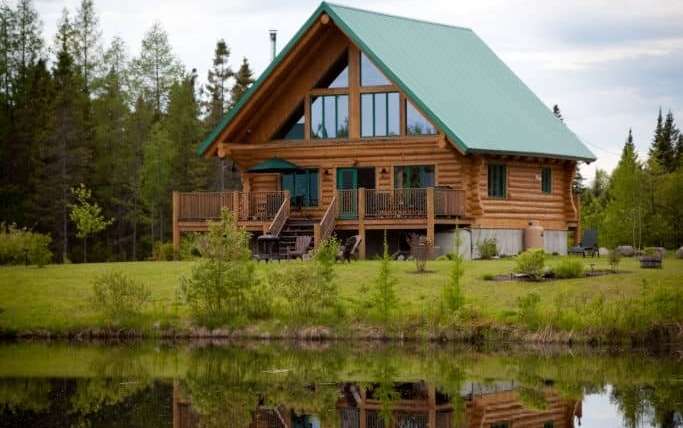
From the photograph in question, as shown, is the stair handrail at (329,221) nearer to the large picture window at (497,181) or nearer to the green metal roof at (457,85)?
the green metal roof at (457,85)

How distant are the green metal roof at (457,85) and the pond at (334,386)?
14.6 m

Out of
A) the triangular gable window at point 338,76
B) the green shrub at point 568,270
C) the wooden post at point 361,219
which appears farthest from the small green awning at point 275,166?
the green shrub at point 568,270

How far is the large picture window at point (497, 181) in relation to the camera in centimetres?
4641

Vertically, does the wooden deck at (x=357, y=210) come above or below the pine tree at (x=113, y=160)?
below

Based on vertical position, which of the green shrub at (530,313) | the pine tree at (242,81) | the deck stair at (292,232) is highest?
the pine tree at (242,81)

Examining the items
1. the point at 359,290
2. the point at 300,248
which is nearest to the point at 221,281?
the point at 359,290

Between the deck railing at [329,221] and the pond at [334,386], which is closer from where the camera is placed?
the pond at [334,386]

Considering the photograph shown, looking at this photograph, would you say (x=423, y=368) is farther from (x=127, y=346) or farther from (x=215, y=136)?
(x=215, y=136)

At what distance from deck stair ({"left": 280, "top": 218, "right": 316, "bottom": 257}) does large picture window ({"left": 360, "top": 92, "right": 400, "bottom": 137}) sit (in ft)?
12.0

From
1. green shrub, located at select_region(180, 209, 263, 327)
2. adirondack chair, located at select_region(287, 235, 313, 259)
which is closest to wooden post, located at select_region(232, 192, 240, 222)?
adirondack chair, located at select_region(287, 235, 313, 259)

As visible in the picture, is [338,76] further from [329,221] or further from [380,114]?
[329,221]

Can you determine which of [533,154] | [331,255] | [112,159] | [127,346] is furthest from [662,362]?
[112,159]

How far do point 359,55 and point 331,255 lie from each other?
14016 mm

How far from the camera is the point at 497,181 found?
46781mm
